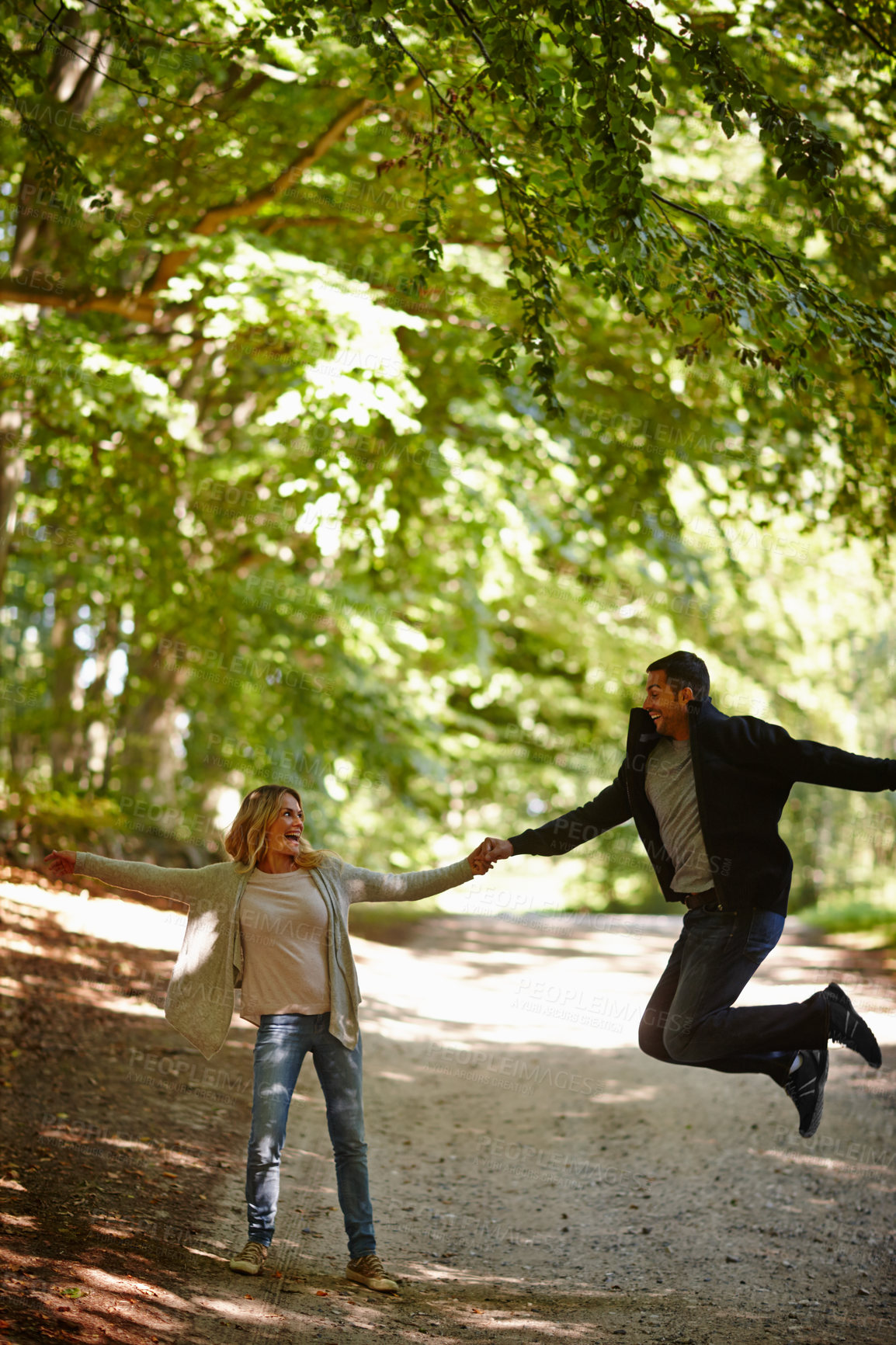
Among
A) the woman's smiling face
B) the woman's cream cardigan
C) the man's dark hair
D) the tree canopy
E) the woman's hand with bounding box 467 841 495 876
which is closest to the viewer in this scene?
the man's dark hair

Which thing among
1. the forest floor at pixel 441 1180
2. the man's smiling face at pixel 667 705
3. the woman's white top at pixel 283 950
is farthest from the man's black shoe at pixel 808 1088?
the woman's white top at pixel 283 950

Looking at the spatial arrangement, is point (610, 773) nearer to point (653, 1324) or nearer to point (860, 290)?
point (860, 290)

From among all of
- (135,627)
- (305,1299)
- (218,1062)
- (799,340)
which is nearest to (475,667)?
(135,627)

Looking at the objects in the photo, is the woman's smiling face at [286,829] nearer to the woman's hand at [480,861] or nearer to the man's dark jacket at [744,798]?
the woman's hand at [480,861]

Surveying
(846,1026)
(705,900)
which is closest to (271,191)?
(705,900)

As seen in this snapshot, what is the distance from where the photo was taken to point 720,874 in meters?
4.88

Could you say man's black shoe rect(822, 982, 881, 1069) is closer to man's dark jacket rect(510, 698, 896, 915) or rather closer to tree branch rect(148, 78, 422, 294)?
man's dark jacket rect(510, 698, 896, 915)

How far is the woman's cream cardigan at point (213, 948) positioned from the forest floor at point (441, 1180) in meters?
1.01

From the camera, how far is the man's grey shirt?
4.98 metres

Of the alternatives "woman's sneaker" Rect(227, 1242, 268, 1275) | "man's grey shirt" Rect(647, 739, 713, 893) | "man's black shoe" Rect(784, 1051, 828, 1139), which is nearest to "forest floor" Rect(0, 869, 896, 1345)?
"woman's sneaker" Rect(227, 1242, 268, 1275)

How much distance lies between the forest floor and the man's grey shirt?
1922 millimetres

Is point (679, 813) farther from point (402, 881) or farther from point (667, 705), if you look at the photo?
point (402, 881)

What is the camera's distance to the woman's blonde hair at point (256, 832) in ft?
17.1

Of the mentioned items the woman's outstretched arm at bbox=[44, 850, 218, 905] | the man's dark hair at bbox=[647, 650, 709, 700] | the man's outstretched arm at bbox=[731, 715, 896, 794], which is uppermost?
the man's dark hair at bbox=[647, 650, 709, 700]
